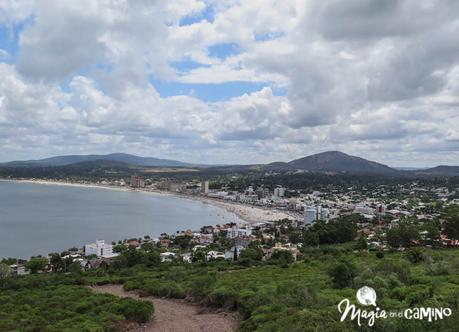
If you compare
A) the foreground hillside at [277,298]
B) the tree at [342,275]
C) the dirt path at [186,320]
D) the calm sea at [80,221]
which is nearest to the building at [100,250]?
the calm sea at [80,221]

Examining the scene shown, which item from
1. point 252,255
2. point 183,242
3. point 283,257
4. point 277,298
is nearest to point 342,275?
point 277,298

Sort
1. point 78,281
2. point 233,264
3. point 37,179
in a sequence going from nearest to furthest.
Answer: point 78,281, point 233,264, point 37,179

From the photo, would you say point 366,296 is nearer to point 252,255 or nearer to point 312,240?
point 252,255

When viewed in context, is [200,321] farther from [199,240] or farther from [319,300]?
[199,240]

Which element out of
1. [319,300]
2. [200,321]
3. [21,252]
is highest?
[319,300]

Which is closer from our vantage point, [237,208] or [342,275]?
[342,275]

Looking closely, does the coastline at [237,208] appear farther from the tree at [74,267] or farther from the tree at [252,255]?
the tree at [74,267]

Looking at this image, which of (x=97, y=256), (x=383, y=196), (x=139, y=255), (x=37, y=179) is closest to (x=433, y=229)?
(x=139, y=255)
